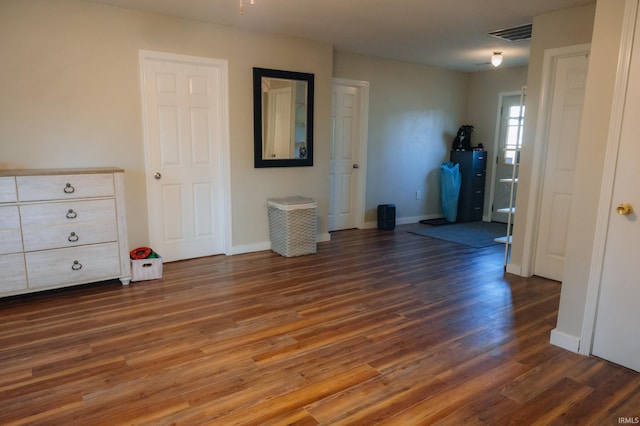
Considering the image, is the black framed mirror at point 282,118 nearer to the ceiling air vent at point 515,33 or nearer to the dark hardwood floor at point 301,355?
the dark hardwood floor at point 301,355

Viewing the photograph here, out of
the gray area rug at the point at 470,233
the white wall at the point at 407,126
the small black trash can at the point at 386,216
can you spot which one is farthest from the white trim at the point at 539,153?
the white wall at the point at 407,126

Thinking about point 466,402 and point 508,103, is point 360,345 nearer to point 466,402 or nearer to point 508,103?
point 466,402

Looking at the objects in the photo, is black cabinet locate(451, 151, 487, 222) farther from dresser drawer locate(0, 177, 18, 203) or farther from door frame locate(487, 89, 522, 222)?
dresser drawer locate(0, 177, 18, 203)


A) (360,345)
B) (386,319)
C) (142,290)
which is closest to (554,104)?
(386,319)

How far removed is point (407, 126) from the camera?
6.49 m

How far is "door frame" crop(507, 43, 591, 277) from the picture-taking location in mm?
3760

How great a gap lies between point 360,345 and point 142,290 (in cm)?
206

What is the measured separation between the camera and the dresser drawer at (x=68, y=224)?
3201 millimetres

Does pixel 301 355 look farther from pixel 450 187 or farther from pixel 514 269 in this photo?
pixel 450 187

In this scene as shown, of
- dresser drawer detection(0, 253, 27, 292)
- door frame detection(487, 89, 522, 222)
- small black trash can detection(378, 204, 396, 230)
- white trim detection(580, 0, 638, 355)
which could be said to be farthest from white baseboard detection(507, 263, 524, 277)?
dresser drawer detection(0, 253, 27, 292)

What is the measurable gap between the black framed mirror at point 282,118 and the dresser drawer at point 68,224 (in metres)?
1.72

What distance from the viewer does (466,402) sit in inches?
81.2

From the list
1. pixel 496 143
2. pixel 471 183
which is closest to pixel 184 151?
pixel 471 183

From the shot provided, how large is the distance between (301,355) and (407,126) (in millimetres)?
4826
